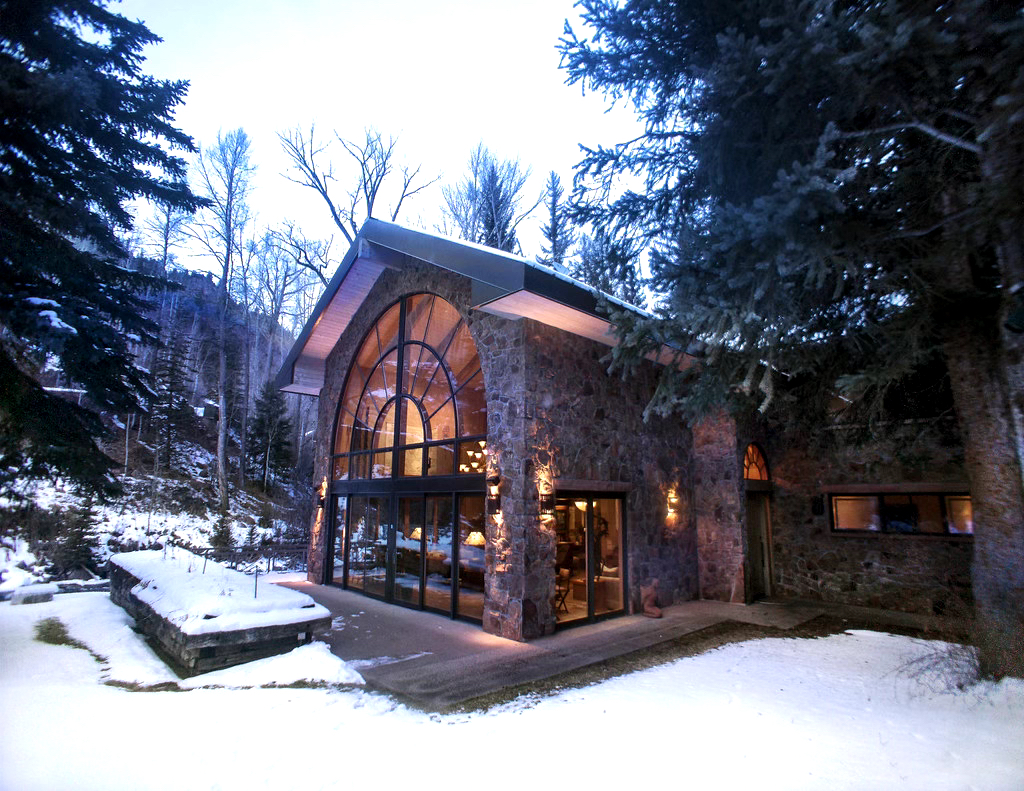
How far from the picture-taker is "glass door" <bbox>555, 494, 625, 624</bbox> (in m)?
7.34

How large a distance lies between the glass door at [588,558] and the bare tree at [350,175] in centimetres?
1411

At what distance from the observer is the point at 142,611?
655 centimetres

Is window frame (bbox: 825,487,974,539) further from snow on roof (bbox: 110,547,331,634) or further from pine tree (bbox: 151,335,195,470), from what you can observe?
pine tree (bbox: 151,335,195,470)

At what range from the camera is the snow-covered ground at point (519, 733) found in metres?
3.19

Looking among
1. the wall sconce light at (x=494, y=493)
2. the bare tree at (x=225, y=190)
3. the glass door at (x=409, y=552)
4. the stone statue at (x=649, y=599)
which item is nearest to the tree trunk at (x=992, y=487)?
the stone statue at (x=649, y=599)

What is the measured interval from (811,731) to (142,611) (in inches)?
290

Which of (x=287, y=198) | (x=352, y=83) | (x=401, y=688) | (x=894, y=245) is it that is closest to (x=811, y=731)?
(x=401, y=688)

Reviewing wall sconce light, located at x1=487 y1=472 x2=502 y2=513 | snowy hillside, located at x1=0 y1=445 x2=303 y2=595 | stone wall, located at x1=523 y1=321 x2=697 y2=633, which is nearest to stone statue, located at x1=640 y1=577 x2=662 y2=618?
stone wall, located at x1=523 y1=321 x2=697 y2=633

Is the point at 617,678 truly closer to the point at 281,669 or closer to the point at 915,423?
the point at 281,669

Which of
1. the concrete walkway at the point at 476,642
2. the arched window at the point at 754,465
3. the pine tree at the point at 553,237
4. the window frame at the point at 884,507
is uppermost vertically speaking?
the pine tree at the point at 553,237

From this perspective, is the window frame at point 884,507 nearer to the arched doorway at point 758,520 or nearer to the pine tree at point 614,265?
the arched doorway at point 758,520

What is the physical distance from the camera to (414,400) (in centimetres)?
920

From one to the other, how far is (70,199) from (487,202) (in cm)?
1384

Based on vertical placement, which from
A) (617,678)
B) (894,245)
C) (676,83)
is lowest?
(617,678)
